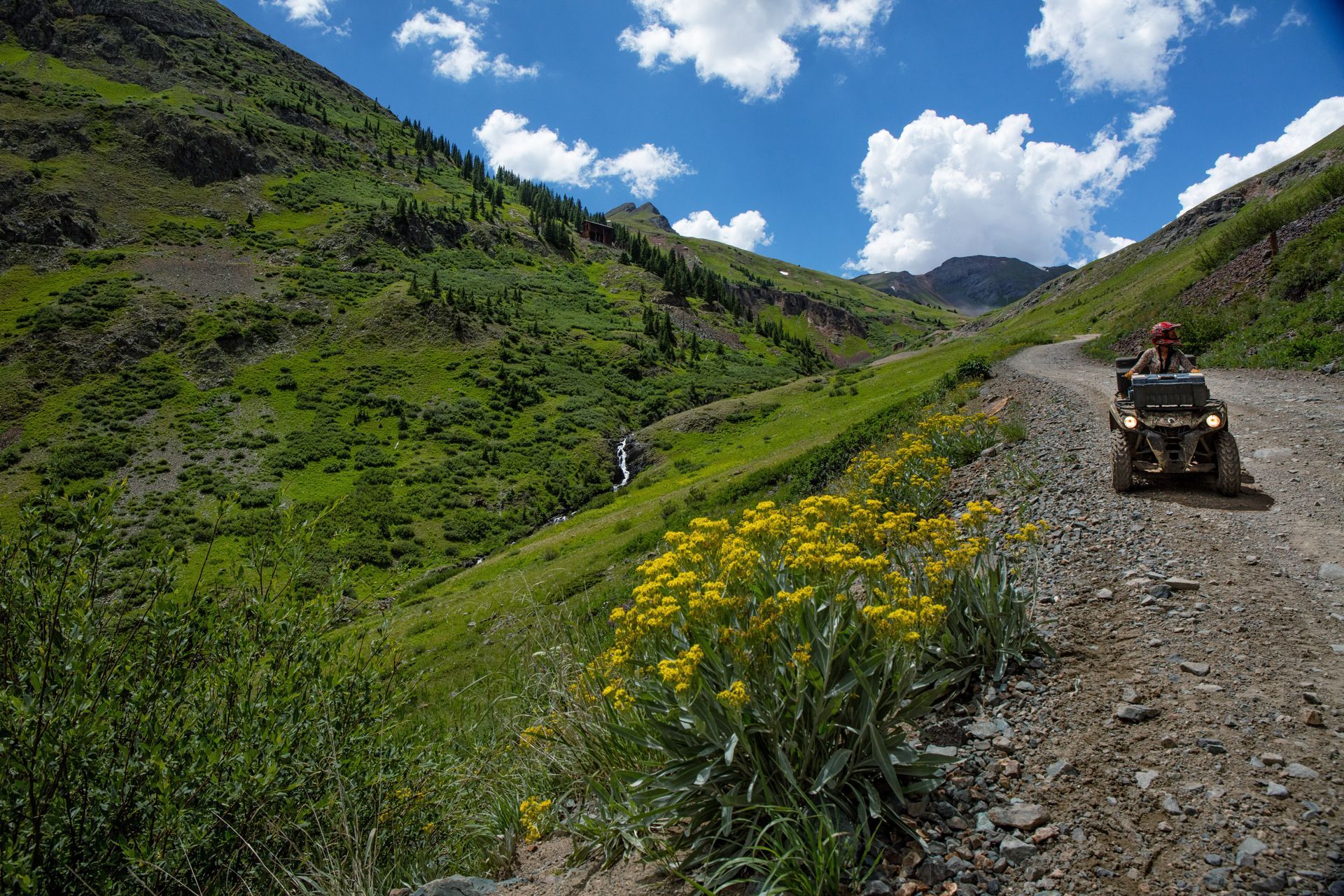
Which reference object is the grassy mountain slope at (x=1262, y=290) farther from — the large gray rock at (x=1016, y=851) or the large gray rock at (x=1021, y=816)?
the large gray rock at (x=1016, y=851)

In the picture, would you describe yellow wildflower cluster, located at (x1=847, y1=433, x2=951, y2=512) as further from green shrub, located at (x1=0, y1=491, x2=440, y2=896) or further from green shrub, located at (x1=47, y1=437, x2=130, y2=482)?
green shrub, located at (x1=47, y1=437, x2=130, y2=482)

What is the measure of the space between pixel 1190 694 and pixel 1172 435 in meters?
6.38

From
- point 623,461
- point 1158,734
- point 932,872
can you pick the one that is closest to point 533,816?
point 932,872

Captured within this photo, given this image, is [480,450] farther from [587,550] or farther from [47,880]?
[47,880]

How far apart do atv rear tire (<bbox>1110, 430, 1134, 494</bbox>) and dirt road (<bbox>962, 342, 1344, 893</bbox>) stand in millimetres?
196

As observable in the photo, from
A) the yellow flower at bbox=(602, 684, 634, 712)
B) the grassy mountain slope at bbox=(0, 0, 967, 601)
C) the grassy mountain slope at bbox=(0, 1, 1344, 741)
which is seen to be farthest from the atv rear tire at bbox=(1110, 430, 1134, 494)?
the grassy mountain slope at bbox=(0, 0, 967, 601)

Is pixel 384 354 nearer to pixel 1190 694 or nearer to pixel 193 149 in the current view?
pixel 193 149

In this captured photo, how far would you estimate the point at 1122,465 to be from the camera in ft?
28.8

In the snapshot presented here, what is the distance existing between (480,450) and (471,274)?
6553 cm

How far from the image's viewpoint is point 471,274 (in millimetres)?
112000

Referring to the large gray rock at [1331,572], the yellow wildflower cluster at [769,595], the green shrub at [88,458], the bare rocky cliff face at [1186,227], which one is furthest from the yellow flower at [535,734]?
the bare rocky cliff face at [1186,227]

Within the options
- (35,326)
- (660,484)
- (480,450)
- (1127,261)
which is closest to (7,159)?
(35,326)

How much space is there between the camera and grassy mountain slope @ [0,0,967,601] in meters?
50.4

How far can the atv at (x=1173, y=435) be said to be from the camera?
840 centimetres
